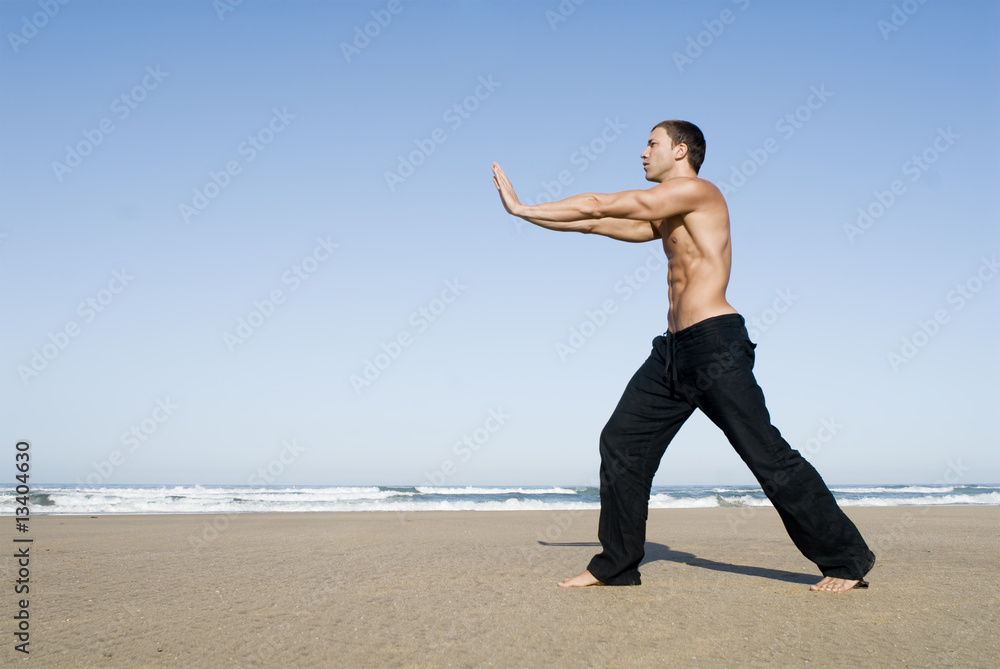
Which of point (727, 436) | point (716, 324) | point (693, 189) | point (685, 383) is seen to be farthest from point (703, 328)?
point (693, 189)

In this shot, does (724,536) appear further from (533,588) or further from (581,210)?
(581,210)

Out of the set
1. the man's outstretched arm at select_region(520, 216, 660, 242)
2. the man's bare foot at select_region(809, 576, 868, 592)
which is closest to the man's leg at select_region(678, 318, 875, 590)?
the man's bare foot at select_region(809, 576, 868, 592)

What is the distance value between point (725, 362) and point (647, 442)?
0.64 meters

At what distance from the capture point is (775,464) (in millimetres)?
3422

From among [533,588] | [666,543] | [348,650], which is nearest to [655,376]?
[533,588]

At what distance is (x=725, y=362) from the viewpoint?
3.50 m

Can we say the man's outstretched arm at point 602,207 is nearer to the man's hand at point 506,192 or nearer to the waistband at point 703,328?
the man's hand at point 506,192

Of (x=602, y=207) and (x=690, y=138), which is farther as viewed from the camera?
(x=690, y=138)

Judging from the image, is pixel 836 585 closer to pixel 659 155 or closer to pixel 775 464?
pixel 775 464

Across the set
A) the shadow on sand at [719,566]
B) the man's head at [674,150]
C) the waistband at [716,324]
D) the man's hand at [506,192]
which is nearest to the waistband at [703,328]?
the waistband at [716,324]

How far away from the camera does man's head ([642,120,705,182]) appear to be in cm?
387

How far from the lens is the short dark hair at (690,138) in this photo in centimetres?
388

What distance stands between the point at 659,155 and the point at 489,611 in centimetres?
255

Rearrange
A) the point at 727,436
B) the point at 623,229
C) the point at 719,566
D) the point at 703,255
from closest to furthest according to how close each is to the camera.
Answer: the point at 727,436 < the point at 703,255 < the point at 623,229 < the point at 719,566
